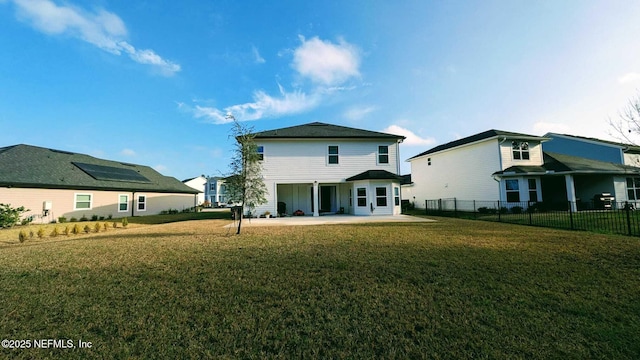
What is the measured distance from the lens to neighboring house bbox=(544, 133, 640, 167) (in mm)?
23219

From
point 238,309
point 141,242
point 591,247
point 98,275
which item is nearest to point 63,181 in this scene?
point 141,242

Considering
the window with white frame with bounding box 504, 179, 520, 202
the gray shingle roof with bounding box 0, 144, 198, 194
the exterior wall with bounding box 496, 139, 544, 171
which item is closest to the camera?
the gray shingle roof with bounding box 0, 144, 198, 194

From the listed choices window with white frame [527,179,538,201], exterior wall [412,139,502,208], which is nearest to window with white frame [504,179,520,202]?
exterior wall [412,139,502,208]

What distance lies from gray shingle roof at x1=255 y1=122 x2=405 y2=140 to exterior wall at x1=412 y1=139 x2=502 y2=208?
791 cm

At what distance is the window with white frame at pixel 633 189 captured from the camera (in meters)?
20.4

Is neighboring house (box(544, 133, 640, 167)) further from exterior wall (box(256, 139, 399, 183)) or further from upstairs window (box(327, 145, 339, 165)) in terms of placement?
upstairs window (box(327, 145, 339, 165))

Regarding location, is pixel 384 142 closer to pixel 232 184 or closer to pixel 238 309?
pixel 232 184

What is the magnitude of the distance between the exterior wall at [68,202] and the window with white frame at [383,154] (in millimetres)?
22354

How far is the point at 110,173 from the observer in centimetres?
2262

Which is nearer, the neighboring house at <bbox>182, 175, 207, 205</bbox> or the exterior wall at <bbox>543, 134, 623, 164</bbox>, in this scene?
the exterior wall at <bbox>543, 134, 623, 164</bbox>

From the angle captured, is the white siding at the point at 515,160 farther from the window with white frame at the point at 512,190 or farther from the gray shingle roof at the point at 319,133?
the gray shingle roof at the point at 319,133

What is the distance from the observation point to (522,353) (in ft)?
8.58

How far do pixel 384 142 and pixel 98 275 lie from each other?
18221mm

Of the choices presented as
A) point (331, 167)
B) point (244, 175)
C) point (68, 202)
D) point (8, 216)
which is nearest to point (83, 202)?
point (68, 202)
